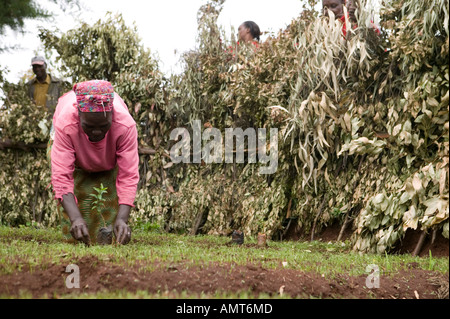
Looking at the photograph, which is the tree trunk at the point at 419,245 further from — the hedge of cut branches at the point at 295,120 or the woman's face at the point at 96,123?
the woman's face at the point at 96,123

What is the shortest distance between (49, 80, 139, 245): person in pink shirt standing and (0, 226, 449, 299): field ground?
16.8 inches

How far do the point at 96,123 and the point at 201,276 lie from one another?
205cm

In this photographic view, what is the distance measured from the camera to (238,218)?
827 cm

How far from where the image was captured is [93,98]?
4801 millimetres

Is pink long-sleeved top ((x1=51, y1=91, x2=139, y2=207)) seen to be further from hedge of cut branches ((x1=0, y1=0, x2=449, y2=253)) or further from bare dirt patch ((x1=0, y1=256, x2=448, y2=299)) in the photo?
hedge of cut branches ((x1=0, y1=0, x2=449, y2=253))

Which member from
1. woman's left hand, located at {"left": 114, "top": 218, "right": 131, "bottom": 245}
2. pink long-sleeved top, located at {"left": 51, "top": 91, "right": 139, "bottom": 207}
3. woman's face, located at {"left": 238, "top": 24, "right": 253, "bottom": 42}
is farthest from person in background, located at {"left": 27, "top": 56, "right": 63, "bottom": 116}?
woman's left hand, located at {"left": 114, "top": 218, "right": 131, "bottom": 245}

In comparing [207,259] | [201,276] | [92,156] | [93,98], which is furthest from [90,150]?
[201,276]

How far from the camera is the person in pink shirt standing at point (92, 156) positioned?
16.1 feet

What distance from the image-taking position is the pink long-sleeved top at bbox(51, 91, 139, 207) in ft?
16.8
